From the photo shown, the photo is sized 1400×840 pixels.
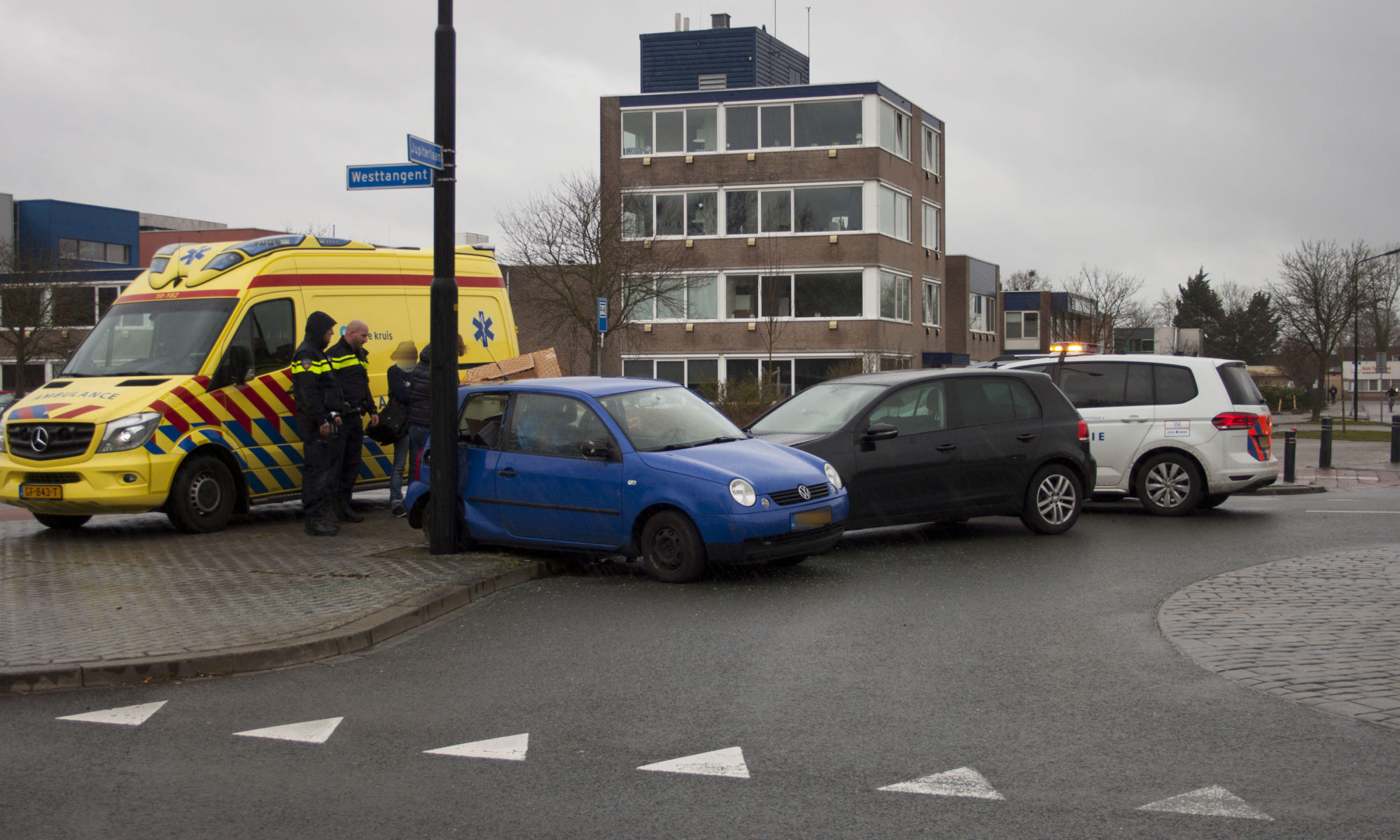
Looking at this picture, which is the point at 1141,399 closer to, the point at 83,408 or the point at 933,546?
the point at 933,546

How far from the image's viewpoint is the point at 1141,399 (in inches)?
537

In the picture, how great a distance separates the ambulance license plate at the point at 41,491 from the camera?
36.2 feet

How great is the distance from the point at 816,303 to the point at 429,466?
120 ft

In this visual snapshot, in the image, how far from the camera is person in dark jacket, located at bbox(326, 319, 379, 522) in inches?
463

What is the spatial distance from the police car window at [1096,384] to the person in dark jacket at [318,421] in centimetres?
789

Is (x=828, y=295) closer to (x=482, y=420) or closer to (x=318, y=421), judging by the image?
(x=318, y=421)

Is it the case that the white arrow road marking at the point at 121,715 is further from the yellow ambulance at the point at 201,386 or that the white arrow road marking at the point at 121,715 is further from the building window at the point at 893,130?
the building window at the point at 893,130

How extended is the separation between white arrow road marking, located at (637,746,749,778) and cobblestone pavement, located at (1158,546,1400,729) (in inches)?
109

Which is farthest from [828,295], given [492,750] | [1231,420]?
[492,750]

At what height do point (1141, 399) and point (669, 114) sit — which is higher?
point (669, 114)

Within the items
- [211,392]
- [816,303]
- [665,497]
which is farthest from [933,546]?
[816,303]

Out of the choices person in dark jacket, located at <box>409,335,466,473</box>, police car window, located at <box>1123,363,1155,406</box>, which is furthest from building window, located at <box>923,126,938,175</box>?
person in dark jacket, located at <box>409,335,466,473</box>

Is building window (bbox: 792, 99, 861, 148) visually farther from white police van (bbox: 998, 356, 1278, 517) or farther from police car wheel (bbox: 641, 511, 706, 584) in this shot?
police car wheel (bbox: 641, 511, 706, 584)

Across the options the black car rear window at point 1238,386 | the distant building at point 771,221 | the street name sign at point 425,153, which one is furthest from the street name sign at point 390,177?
the distant building at point 771,221
